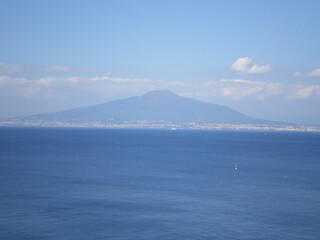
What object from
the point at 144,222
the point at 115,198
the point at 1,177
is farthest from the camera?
the point at 1,177

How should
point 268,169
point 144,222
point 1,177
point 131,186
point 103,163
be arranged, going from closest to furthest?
point 144,222 < point 131,186 < point 1,177 < point 268,169 < point 103,163

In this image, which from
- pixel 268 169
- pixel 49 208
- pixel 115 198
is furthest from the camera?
pixel 268 169

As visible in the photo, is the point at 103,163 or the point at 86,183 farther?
the point at 103,163

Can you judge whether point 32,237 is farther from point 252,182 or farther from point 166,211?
point 252,182

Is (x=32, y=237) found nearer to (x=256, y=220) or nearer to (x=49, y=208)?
(x=49, y=208)

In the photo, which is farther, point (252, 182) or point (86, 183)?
point (252, 182)

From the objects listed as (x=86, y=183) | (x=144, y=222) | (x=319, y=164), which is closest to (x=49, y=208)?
(x=144, y=222)

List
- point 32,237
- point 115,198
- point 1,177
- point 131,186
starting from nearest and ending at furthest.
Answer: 1. point 32,237
2. point 115,198
3. point 131,186
4. point 1,177

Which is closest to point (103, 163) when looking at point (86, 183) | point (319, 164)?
point (86, 183)
